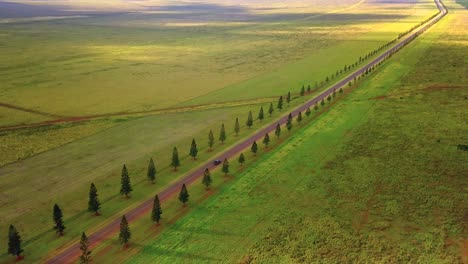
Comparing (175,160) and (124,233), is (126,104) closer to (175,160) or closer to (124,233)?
(175,160)

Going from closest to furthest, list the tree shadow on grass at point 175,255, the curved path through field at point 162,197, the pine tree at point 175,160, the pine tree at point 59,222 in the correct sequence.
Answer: the tree shadow on grass at point 175,255
the curved path through field at point 162,197
the pine tree at point 59,222
the pine tree at point 175,160

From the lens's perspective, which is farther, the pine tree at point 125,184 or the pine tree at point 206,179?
the pine tree at point 206,179

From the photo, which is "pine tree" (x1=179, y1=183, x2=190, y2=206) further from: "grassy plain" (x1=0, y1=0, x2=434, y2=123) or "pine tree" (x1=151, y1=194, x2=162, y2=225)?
"grassy plain" (x1=0, y1=0, x2=434, y2=123)

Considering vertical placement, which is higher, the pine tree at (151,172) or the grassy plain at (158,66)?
the grassy plain at (158,66)

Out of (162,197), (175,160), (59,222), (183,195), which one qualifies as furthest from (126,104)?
(59,222)

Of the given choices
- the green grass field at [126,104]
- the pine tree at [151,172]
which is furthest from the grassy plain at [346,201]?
the pine tree at [151,172]

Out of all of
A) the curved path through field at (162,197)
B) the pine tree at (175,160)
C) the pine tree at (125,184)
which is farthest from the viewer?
the pine tree at (175,160)

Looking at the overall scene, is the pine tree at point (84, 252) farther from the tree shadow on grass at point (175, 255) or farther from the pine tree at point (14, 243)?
the pine tree at point (14, 243)
